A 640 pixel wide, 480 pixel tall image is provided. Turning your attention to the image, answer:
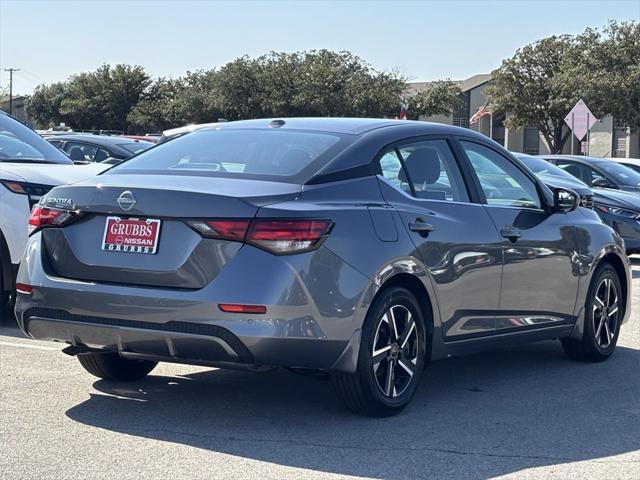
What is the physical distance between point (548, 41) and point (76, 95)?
3864 cm

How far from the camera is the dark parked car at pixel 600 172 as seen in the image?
1734 centimetres

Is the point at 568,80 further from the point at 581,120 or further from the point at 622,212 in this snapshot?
the point at 622,212

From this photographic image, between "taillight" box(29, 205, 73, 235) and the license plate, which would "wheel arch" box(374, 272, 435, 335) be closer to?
the license plate

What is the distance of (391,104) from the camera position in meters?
66.5

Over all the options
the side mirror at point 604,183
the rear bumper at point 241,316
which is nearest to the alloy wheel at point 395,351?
the rear bumper at point 241,316

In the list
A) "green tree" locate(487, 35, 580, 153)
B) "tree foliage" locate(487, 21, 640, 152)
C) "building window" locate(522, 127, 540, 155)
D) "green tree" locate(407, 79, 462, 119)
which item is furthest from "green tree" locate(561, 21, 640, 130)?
"building window" locate(522, 127, 540, 155)

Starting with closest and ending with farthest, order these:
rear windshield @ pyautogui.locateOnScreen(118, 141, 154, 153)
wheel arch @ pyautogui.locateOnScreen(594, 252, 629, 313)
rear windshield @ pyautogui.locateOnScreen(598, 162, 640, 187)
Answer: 1. wheel arch @ pyautogui.locateOnScreen(594, 252, 629, 313)
2. rear windshield @ pyautogui.locateOnScreen(118, 141, 154, 153)
3. rear windshield @ pyautogui.locateOnScreen(598, 162, 640, 187)

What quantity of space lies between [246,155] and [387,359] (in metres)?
1.38

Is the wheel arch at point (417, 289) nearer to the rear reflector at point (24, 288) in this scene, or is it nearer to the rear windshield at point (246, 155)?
the rear windshield at point (246, 155)

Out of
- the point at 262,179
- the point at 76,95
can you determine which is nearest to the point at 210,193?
the point at 262,179

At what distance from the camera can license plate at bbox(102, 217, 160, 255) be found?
17.7 ft

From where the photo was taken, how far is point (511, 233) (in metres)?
6.81

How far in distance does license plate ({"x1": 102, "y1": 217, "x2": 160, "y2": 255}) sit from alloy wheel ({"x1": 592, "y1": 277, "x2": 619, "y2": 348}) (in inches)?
147

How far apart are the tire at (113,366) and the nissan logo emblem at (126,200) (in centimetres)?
133
